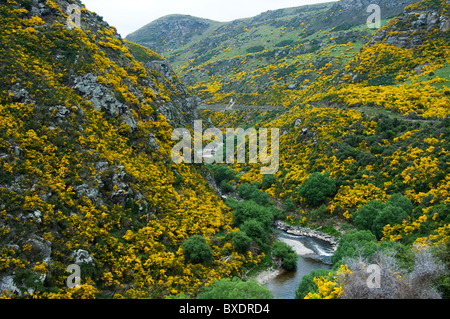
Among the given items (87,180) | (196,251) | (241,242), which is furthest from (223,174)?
(87,180)

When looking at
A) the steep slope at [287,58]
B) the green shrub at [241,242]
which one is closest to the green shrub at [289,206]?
the green shrub at [241,242]

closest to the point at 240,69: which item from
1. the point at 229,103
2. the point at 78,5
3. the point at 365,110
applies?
the point at 229,103

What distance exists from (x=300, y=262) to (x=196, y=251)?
1626 centimetres

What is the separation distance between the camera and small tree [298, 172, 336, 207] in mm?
60719

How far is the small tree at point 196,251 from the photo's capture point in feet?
123

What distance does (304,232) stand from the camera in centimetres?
5744

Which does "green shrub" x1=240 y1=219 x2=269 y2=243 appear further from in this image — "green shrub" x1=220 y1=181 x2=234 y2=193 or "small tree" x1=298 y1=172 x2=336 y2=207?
"green shrub" x1=220 y1=181 x2=234 y2=193

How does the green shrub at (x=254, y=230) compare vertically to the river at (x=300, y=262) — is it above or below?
above

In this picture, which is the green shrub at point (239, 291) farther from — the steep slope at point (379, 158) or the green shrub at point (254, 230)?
the green shrub at point (254, 230)

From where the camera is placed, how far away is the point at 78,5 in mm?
56688

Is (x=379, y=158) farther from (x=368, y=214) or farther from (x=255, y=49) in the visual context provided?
(x=255, y=49)

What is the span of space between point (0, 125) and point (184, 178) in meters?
23.6

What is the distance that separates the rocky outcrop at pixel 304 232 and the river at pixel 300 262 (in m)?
0.85

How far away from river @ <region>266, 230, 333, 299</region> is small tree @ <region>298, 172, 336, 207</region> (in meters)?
8.62
